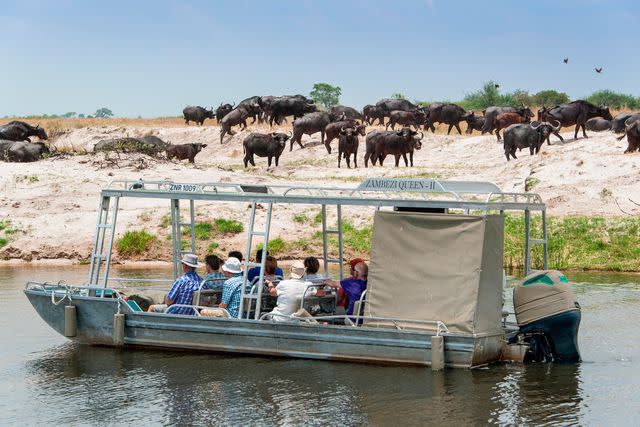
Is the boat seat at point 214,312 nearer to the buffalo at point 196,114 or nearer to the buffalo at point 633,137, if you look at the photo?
the buffalo at point 633,137

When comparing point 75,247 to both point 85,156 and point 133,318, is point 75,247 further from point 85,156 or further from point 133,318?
point 133,318

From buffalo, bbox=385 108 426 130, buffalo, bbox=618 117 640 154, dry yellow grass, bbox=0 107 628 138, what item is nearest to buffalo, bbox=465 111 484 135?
buffalo, bbox=385 108 426 130

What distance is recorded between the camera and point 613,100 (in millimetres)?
75812

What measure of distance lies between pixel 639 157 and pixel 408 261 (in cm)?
2054

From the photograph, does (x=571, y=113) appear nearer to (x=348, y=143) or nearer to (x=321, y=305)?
(x=348, y=143)

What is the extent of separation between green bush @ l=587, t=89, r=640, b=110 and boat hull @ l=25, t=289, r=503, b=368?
200 ft

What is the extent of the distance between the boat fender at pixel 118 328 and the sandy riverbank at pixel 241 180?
12584 mm

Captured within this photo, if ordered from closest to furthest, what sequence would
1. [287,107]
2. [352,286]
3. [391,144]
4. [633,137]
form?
[352,286] < [633,137] < [391,144] < [287,107]

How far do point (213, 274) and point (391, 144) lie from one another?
25.9 m

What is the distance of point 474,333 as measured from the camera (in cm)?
1445

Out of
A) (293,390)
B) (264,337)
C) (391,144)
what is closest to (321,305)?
(264,337)

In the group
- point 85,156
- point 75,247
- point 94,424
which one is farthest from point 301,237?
point 94,424

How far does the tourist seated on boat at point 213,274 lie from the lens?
16.8 m

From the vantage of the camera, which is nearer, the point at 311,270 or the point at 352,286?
the point at 352,286
